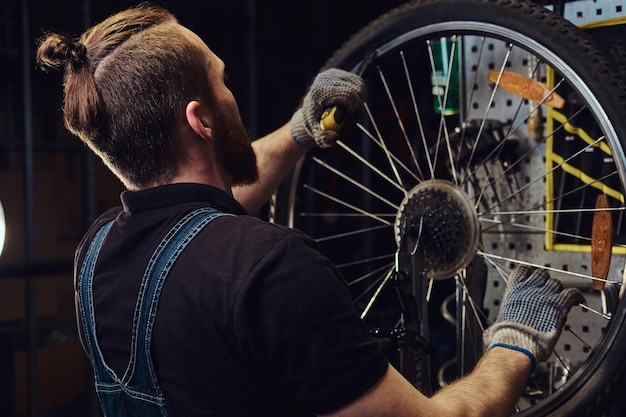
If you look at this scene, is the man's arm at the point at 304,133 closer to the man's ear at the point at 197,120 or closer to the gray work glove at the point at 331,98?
the gray work glove at the point at 331,98

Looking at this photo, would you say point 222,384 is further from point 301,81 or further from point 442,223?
point 301,81

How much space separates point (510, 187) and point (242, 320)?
0.99 m

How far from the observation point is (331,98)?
1.48 metres

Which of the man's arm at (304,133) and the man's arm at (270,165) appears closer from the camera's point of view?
the man's arm at (304,133)

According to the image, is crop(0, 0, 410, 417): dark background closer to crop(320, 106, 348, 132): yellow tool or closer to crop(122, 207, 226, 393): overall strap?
crop(320, 106, 348, 132): yellow tool

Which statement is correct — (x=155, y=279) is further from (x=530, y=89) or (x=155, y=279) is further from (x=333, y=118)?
(x=530, y=89)

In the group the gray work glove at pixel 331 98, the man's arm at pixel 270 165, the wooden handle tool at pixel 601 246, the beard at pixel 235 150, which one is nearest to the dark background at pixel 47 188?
the man's arm at pixel 270 165

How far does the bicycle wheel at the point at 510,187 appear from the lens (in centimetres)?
130

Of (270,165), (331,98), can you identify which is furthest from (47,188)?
(331,98)

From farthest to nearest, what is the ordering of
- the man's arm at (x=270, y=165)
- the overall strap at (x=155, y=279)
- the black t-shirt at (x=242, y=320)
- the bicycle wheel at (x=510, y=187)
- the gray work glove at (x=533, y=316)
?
the man's arm at (x=270, y=165) → the bicycle wheel at (x=510, y=187) → the gray work glove at (x=533, y=316) → the overall strap at (x=155, y=279) → the black t-shirt at (x=242, y=320)

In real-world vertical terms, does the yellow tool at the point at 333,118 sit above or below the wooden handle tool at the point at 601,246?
above

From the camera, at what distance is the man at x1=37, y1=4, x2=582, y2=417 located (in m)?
0.95

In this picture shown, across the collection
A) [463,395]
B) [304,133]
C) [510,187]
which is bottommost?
[463,395]

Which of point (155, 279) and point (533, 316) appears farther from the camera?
point (533, 316)
